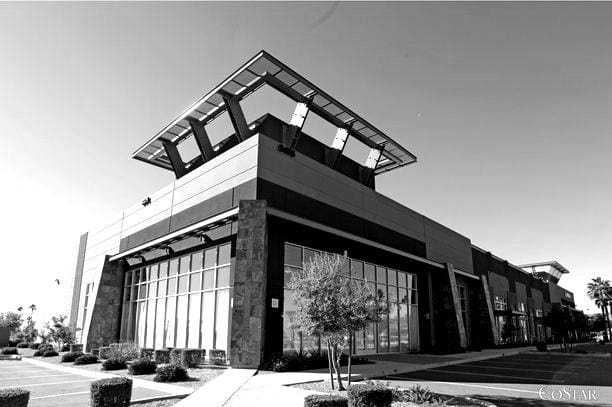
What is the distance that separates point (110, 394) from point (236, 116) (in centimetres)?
1924

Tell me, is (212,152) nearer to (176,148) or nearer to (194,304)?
(176,148)

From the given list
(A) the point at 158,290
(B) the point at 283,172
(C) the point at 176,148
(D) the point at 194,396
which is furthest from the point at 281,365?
(C) the point at 176,148

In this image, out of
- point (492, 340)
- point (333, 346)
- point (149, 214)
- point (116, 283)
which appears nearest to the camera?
point (333, 346)

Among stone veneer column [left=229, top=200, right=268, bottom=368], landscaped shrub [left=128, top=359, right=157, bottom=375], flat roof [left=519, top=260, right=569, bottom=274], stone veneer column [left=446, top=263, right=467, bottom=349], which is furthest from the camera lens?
flat roof [left=519, top=260, right=569, bottom=274]

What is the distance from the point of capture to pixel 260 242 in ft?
65.9

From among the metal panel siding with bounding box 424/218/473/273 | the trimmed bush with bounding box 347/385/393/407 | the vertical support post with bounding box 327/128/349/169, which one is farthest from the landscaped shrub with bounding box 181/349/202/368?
the metal panel siding with bounding box 424/218/473/273

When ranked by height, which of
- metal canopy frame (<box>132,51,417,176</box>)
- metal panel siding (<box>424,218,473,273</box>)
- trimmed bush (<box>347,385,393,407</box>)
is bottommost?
trimmed bush (<box>347,385,393,407</box>)

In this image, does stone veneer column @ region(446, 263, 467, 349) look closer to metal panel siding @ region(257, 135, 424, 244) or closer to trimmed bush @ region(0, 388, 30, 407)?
metal panel siding @ region(257, 135, 424, 244)

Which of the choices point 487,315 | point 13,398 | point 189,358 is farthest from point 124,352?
point 487,315

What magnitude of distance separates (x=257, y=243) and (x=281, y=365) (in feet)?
18.5

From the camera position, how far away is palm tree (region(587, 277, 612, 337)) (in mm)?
89812

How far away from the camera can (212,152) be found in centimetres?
2897

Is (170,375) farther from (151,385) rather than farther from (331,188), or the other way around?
(331,188)

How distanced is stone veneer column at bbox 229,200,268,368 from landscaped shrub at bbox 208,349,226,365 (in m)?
2.30
